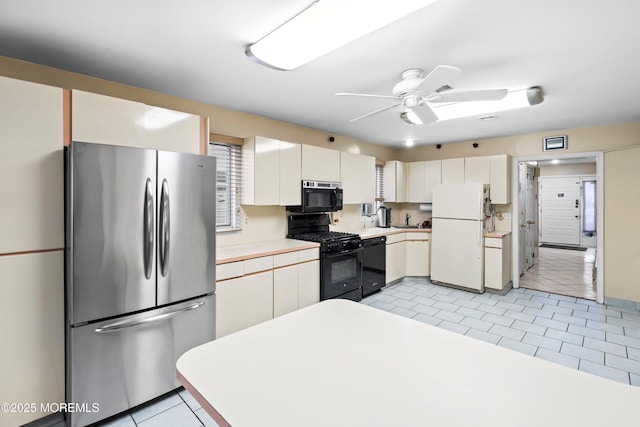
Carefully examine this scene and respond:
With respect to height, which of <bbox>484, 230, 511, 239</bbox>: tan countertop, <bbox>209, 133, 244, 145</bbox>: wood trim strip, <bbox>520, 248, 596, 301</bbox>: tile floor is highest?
<bbox>209, 133, 244, 145</bbox>: wood trim strip

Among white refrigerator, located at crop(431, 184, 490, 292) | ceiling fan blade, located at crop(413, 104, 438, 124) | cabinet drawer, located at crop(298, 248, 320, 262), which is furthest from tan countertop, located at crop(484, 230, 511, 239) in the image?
cabinet drawer, located at crop(298, 248, 320, 262)

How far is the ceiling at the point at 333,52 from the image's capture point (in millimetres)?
1649

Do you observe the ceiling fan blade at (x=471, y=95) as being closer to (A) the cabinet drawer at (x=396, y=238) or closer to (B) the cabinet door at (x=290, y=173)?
(B) the cabinet door at (x=290, y=173)

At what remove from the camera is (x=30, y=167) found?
1.83 meters

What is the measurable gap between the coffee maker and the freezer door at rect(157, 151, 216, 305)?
3.76 m

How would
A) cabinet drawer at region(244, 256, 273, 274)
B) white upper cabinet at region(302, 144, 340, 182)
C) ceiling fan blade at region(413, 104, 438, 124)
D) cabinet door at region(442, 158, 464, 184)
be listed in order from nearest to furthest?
ceiling fan blade at region(413, 104, 438, 124) < cabinet drawer at region(244, 256, 273, 274) < white upper cabinet at region(302, 144, 340, 182) < cabinet door at region(442, 158, 464, 184)

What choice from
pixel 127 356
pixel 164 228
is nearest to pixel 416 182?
pixel 164 228

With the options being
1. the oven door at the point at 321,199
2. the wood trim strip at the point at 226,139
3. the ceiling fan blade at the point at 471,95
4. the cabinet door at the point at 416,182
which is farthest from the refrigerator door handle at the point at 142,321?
the cabinet door at the point at 416,182

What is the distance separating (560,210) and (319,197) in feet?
26.4

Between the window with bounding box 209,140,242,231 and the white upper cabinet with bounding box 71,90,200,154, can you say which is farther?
the window with bounding box 209,140,242,231

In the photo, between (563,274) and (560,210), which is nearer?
(563,274)

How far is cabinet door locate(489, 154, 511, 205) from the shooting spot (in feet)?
15.4

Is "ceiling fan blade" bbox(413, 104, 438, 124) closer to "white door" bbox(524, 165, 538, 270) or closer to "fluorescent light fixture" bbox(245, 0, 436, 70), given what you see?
"fluorescent light fixture" bbox(245, 0, 436, 70)

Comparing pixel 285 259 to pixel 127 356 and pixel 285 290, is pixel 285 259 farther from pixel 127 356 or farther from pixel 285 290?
pixel 127 356
